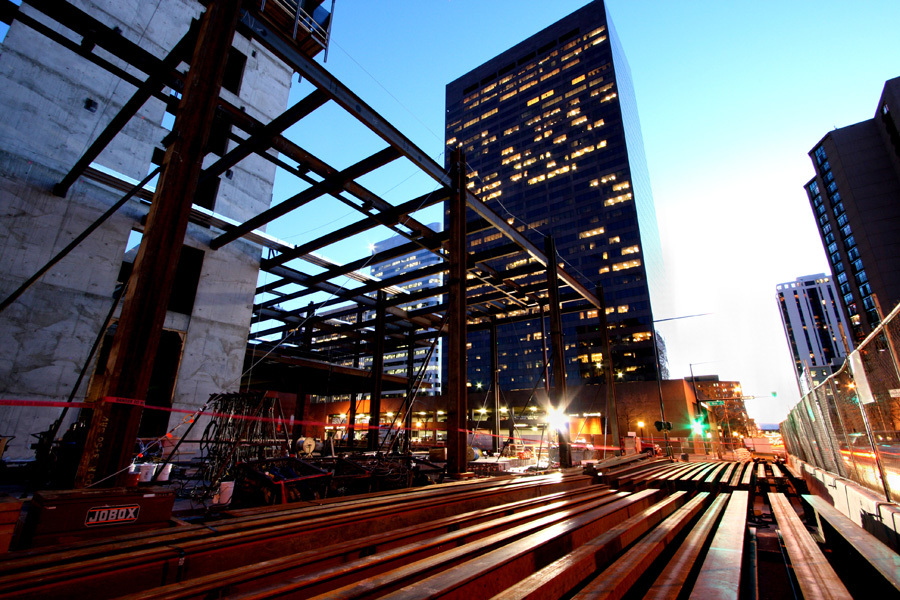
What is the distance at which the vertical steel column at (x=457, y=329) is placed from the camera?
31.9ft

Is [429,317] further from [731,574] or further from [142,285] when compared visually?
[731,574]

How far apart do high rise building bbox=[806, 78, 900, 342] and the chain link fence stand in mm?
71207

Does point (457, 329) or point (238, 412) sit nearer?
point (238, 412)

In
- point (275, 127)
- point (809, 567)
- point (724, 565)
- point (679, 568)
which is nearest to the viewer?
point (679, 568)

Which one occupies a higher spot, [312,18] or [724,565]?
[312,18]

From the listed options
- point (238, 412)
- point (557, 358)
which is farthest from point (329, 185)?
point (557, 358)

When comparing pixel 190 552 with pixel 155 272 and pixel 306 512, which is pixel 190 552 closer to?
pixel 306 512

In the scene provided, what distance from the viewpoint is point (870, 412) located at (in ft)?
19.4

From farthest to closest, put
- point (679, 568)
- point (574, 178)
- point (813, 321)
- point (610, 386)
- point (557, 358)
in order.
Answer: point (813, 321) → point (574, 178) → point (610, 386) → point (557, 358) → point (679, 568)

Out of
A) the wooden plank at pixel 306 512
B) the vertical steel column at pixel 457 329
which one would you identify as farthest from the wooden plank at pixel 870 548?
the vertical steel column at pixel 457 329

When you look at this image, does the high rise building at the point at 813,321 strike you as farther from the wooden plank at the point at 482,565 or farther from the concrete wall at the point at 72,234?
the wooden plank at the point at 482,565

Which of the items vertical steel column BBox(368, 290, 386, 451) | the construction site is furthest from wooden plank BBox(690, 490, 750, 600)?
vertical steel column BBox(368, 290, 386, 451)

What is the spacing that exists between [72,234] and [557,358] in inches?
666

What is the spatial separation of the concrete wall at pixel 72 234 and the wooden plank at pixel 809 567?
15984mm
